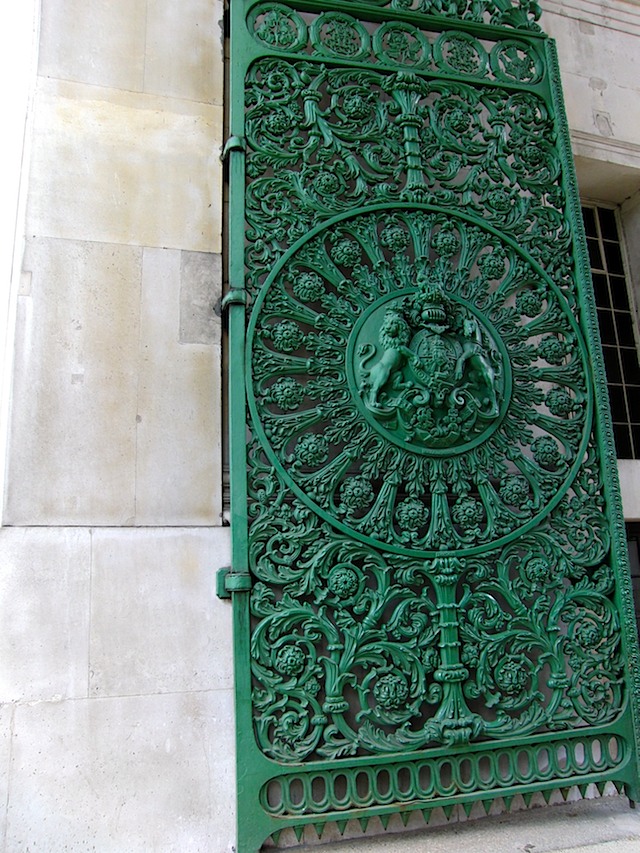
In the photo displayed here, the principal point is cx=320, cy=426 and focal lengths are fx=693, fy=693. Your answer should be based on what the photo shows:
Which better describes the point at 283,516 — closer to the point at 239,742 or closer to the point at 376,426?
the point at 376,426

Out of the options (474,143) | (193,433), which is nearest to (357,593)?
(193,433)

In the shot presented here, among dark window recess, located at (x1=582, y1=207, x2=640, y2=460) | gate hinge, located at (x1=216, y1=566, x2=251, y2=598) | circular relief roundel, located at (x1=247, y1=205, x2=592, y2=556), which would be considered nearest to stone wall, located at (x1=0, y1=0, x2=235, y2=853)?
gate hinge, located at (x1=216, y1=566, x2=251, y2=598)

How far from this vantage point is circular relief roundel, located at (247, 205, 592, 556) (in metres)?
3.70

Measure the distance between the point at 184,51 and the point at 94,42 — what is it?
52cm

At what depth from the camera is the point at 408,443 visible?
3.80m

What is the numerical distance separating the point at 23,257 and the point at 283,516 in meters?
1.91

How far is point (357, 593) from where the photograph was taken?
354 centimetres

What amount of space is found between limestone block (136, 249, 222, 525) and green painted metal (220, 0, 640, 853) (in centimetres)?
22

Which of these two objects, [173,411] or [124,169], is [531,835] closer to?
[173,411]

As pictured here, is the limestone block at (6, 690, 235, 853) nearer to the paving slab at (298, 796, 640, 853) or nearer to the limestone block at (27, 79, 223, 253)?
the paving slab at (298, 796, 640, 853)

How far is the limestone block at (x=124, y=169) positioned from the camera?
376 cm

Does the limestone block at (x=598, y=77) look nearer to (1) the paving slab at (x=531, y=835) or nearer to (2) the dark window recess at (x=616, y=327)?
(2) the dark window recess at (x=616, y=327)

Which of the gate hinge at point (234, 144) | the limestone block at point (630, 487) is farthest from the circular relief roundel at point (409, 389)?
the limestone block at point (630, 487)

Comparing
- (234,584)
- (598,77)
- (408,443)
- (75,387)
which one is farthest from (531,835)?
(598,77)
